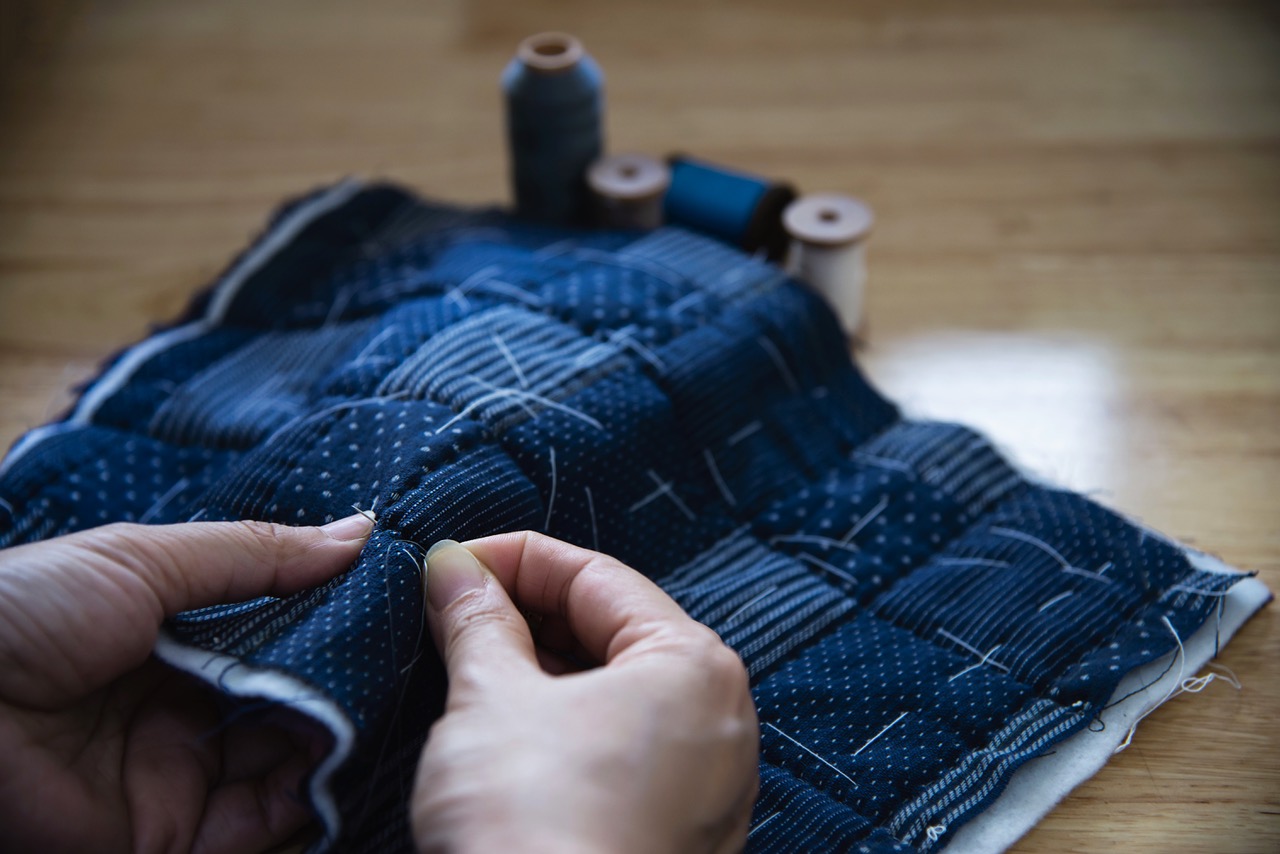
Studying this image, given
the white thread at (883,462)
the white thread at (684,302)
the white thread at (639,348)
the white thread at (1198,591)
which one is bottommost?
the white thread at (1198,591)

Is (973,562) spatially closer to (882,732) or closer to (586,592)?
(882,732)

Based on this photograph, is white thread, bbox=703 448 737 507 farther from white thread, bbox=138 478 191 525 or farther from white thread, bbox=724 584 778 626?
white thread, bbox=138 478 191 525

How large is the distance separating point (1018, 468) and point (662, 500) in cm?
44

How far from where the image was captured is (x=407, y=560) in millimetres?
994

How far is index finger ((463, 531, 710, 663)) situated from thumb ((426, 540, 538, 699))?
0.02 metres

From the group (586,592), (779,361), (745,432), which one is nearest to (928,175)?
(779,361)

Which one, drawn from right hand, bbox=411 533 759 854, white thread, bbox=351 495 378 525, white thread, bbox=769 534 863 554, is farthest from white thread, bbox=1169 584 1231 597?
white thread, bbox=351 495 378 525

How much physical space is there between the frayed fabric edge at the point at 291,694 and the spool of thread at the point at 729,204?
3.10 ft

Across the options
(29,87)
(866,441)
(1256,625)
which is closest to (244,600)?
(866,441)

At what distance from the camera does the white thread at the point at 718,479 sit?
1269 mm

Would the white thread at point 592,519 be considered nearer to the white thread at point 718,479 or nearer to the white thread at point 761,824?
the white thread at point 718,479

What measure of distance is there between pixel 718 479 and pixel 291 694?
54 centimetres

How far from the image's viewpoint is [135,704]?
3.30ft

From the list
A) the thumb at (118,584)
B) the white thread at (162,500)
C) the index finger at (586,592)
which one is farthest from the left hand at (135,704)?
the white thread at (162,500)
